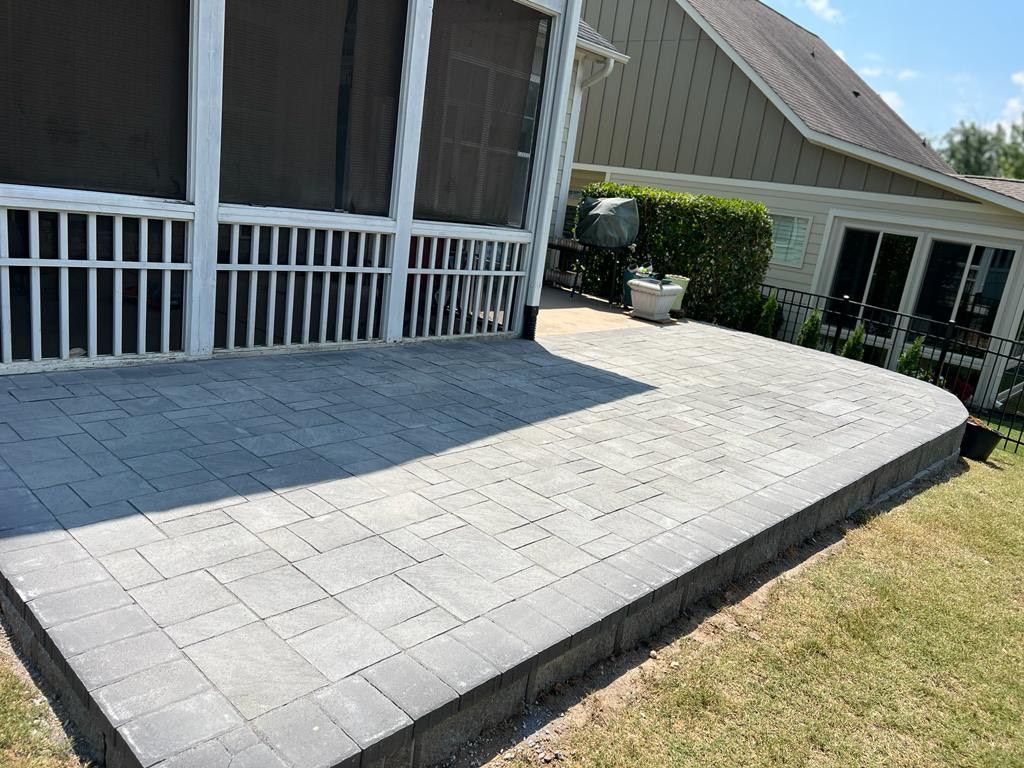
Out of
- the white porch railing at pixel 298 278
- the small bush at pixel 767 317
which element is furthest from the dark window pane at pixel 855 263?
the white porch railing at pixel 298 278

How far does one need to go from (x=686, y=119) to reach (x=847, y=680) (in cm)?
1401

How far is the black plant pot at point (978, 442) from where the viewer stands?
22.8ft

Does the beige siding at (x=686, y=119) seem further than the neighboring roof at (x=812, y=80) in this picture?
No

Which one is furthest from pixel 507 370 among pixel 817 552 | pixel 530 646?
pixel 530 646

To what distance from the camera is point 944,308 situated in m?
12.7

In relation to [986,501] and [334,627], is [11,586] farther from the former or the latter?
[986,501]

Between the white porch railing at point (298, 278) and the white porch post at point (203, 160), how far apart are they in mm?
134

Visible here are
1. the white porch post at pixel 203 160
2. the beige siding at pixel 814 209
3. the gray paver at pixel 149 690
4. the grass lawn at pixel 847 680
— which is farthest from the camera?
the beige siding at pixel 814 209

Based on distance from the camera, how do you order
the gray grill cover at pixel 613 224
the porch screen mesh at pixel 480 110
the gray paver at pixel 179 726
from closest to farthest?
1. the gray paver at pixel 179 726
2. the porch screen mesh at pixel 480 110
3. the gray grill cover at pixel 613 224

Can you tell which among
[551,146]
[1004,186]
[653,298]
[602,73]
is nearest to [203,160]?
[551,146]

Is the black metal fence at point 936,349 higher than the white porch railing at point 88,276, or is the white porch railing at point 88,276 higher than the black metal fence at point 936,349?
the white porch railing at point 88,276

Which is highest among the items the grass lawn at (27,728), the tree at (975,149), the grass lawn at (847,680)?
the tree at (975,149)

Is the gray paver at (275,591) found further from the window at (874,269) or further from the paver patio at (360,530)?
the window at (874,269)

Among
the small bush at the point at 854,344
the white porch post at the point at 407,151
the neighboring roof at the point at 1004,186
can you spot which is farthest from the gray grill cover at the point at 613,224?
the neighboring roof at the point at 1004,186
